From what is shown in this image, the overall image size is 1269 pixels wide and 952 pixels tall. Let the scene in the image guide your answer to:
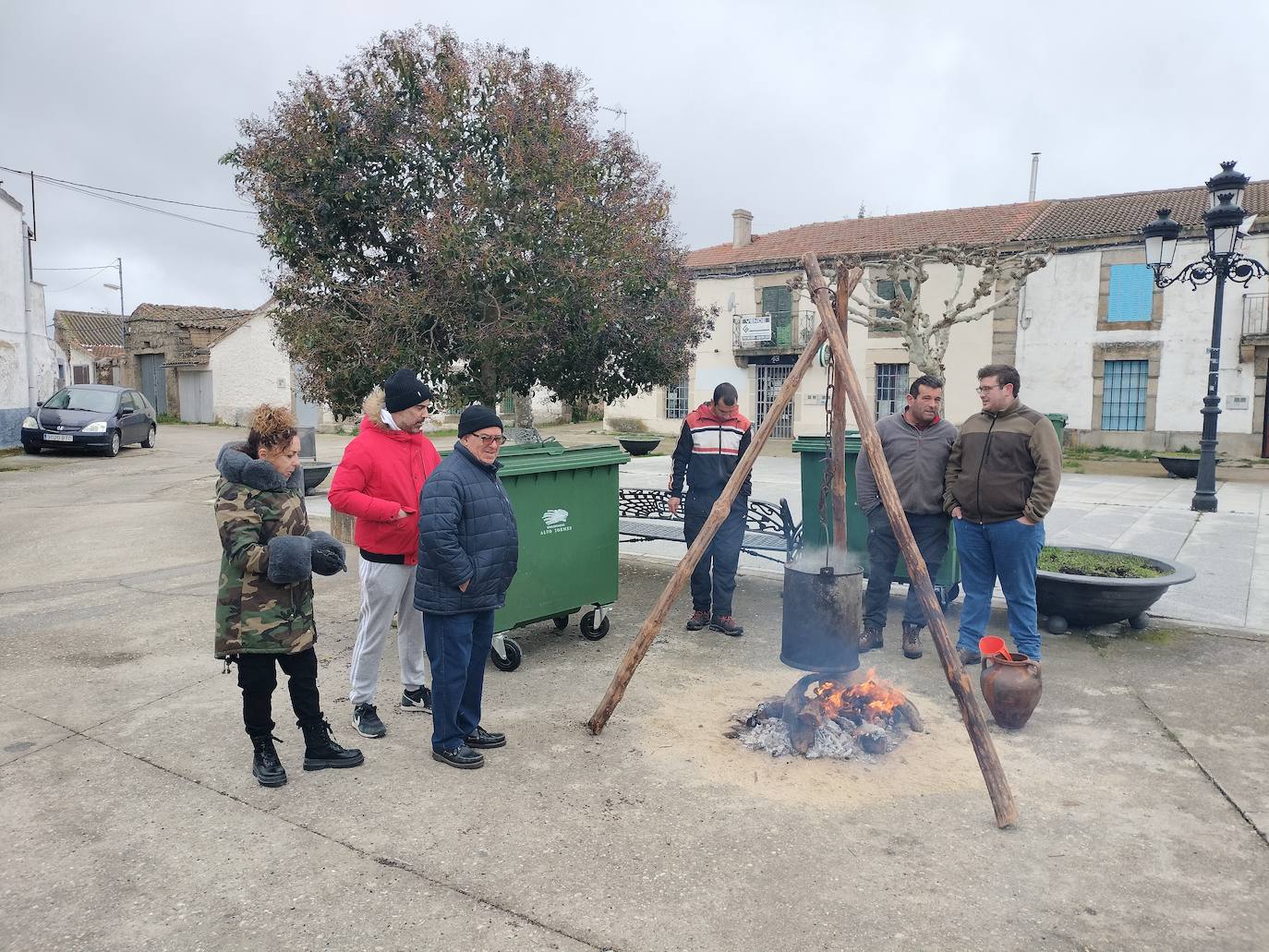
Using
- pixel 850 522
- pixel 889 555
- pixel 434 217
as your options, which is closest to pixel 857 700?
pixel 889 555

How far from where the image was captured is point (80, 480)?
14.7 m

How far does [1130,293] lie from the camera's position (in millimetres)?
22922

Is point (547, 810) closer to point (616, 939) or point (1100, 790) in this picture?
point (616, 939)

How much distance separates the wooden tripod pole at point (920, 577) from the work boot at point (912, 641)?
4.83ft

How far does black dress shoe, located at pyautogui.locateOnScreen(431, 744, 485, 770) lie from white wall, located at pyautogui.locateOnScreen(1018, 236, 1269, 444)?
22.9 metres

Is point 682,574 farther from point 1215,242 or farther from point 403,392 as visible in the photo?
point 1215,242

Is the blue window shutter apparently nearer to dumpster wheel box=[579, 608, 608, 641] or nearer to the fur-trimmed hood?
dumpster wheel box=[579, 608, 608, 641]

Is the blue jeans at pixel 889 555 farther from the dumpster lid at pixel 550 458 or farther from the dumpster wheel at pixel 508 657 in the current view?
the dumpster wheel at pixel 508 657

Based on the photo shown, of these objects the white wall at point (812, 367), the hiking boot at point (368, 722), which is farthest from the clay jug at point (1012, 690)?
the white wall at point (812, 367)

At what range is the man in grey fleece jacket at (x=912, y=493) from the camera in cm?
534

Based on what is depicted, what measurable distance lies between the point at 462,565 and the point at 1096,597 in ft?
13.8

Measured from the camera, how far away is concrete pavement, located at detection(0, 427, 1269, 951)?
2.75m

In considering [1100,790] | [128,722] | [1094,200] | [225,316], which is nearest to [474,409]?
[128,722]

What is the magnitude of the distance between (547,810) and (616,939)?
856mm
